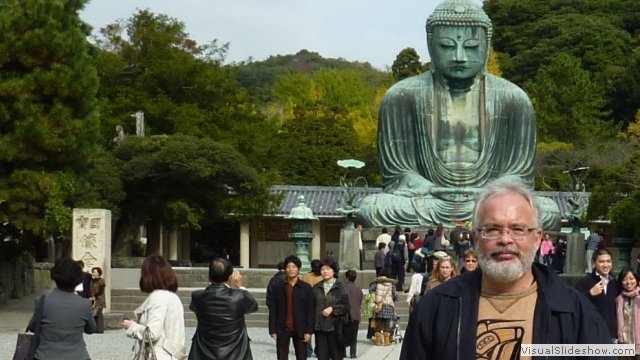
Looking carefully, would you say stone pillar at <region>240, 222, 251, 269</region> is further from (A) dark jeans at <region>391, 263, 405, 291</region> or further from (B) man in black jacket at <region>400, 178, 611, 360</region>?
(B) man in black jacket at <region>400, 178, 611, 360</region>

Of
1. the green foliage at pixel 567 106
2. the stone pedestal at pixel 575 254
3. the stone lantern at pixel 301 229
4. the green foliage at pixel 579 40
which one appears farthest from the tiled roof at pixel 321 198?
the stone lantern at pixel 301 229

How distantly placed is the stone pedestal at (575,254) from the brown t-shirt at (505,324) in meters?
22.1

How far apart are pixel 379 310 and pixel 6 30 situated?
674 centimetres

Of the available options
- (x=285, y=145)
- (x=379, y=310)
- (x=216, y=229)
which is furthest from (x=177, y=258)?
(x=379, y=310)

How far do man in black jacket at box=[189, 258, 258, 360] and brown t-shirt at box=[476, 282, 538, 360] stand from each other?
4603 millimetres

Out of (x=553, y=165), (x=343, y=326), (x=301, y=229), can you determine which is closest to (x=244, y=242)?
(x=553, y=165)

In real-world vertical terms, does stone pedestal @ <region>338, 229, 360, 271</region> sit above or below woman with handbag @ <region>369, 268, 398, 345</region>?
above

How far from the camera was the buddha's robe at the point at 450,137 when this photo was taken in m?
27.7

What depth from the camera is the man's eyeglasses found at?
13.6ft

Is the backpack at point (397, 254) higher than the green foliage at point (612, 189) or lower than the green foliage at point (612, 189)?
lower

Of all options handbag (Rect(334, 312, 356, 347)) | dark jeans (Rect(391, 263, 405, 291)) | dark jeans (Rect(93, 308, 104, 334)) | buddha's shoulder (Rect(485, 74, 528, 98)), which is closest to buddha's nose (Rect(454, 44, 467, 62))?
buddha's shoulder (Rect(485, 74, 528, 98))

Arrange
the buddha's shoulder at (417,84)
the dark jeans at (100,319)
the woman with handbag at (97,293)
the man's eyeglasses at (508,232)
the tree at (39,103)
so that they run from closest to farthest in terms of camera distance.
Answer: the man's eyeglasses at (508,232)
the woman with handbag at (97,293)
the dark jeans at (100,319)
the tree at (39,103)
the buddha's shoulder at (417,84)

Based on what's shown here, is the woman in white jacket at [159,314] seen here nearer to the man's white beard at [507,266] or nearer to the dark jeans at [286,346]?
the dark jeans at [286,346]

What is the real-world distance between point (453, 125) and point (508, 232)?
24.1 m
